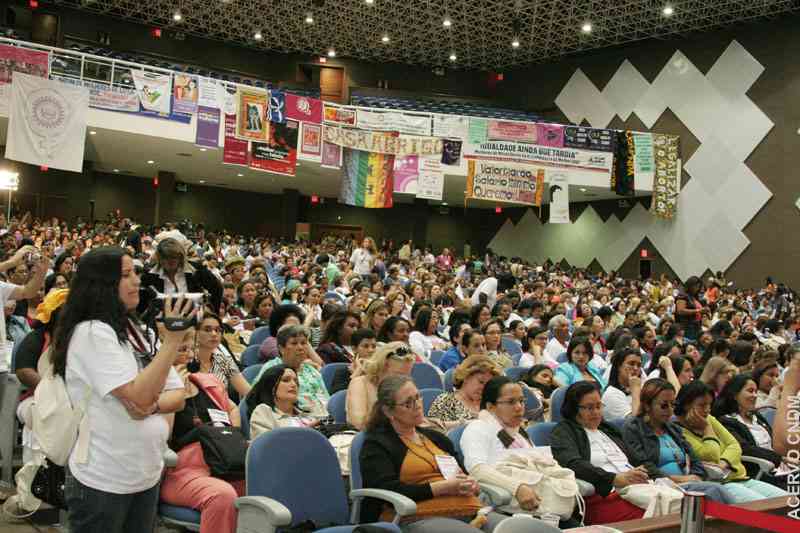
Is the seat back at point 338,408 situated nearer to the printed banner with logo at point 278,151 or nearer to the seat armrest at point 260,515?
the seat armrest at point 260,515

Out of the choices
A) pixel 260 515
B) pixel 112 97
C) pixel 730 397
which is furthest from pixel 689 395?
pixel 112 97

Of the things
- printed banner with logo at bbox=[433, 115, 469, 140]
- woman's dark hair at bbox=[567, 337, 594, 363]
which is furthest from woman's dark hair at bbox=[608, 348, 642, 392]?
printed banner with logo at bbox=[433, 115, 469, 140]

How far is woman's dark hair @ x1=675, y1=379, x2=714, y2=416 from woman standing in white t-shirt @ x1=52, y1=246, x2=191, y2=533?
341 centimetres

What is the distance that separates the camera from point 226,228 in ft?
82.8

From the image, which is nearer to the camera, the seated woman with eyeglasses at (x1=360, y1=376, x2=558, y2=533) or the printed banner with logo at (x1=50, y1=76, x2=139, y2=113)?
the seated woman with eyeglasses at (x1=360, y1=376, x2=558, y2=533)

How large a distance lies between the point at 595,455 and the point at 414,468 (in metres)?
1.15

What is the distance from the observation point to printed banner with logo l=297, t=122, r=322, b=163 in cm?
1619

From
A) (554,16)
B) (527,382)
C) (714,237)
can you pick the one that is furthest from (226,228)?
(527,382)

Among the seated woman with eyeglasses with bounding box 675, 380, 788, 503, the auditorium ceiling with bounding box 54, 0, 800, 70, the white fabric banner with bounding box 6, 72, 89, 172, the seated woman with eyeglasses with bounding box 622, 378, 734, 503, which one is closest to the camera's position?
the seated woman with eyeglasses with bounding box 622, 378, 734, 503

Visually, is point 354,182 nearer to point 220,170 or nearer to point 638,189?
point 220,170

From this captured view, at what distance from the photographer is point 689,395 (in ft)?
15.0

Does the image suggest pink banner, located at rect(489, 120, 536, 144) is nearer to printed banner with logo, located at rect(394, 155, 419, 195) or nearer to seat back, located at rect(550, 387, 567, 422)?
printed banner with logo, located at rect(394, 155, 419, 195)

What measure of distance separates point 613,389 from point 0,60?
1171 centimetres

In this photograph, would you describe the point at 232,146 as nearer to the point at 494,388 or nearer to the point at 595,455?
the point at 494,388
